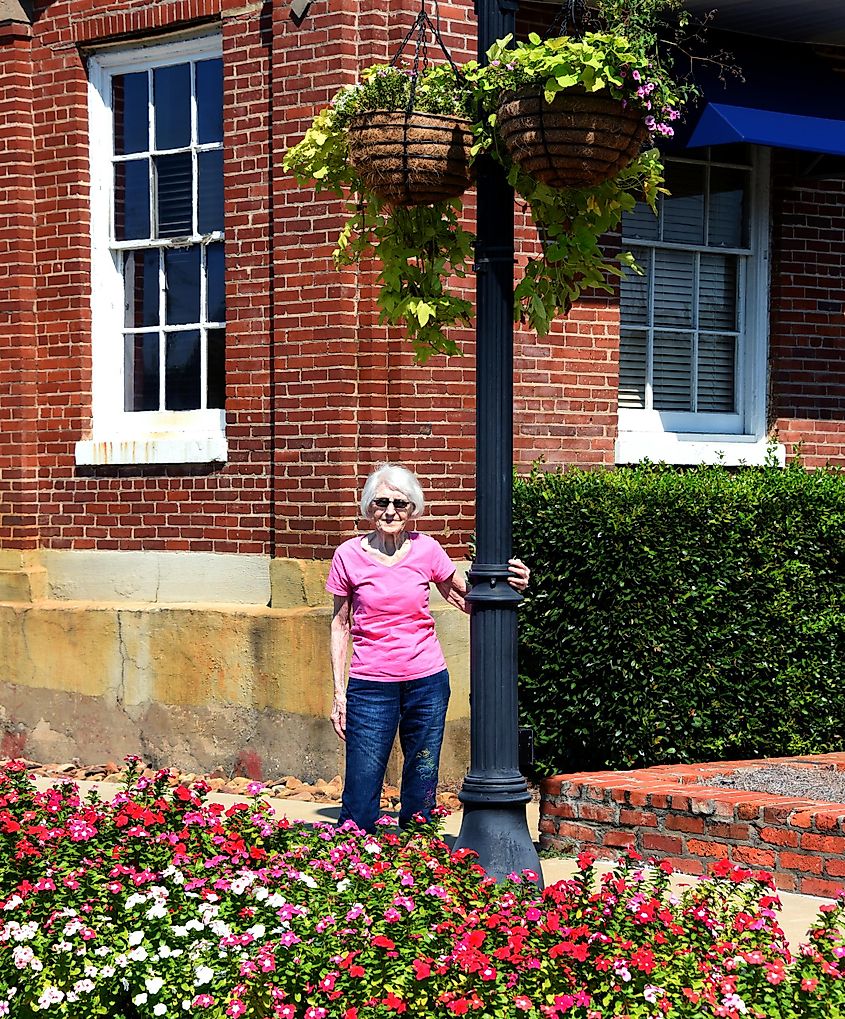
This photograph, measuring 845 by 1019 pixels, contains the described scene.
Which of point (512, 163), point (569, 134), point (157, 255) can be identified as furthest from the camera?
point (157, 255)

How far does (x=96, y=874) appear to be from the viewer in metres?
5.54

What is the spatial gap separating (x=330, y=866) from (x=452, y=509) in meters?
4.32

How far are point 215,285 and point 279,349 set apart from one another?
34.3 inches

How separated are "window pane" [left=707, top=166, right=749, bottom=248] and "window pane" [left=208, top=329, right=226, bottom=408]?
11.0 ft

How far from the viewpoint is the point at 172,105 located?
10.9 metres

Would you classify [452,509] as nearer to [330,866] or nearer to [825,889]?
[825,889]

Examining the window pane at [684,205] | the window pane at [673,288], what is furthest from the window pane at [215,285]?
the window pane at [684,205]

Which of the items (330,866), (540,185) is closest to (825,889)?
(330,866)

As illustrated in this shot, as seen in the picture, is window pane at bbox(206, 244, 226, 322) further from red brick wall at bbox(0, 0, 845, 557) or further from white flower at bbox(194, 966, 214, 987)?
white flower at bbox(194, 966, 214, 987)

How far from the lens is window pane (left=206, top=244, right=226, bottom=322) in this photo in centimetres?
1059

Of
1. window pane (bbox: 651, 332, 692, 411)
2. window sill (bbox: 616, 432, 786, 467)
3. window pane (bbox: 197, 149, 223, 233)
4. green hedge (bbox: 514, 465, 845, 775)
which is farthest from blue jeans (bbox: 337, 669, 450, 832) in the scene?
window pane (bbox: 651, 332, 692, 411)

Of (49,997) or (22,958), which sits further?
(22,958)

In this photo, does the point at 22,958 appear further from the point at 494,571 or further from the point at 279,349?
the point at 279,349

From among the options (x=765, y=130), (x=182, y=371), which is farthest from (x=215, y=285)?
(x=765, y=130)
